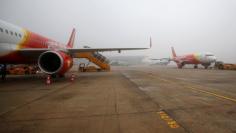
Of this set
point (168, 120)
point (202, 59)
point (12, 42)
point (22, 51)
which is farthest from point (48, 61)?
point (202, 59)

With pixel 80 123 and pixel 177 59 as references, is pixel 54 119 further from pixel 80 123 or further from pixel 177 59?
pixel 177 59

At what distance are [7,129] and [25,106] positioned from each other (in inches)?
74.2

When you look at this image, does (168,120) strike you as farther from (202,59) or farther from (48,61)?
(202,59)

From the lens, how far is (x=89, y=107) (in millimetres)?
4965

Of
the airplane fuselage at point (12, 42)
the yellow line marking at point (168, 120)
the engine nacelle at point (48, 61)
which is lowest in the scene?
the yellow line marking at point (168, 120)

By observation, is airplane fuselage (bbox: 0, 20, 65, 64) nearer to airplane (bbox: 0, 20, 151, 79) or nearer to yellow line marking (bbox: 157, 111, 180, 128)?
airplane (bbox: 0, 20, 151, 79)

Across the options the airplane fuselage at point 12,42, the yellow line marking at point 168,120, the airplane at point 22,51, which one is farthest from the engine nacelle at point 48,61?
the yellow line marking at point 168,120

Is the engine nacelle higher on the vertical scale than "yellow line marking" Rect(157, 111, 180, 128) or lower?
higher

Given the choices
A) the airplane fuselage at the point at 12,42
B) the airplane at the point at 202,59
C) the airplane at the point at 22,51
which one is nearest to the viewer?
the airplane fuselage at the point at 12,42

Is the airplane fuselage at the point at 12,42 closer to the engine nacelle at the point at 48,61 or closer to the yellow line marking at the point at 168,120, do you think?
the engine nacelle at the point at 48,61

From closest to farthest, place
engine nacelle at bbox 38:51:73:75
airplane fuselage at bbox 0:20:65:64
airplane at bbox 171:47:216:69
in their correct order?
1. airplane fuselage at bbox 0:20:65:64
2. engine nacelle at bbox 38:51:73:75
3. airplane at bbox 171:47:216:69

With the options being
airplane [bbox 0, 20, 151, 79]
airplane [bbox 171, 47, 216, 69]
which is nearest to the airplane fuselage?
airplane [bbox 0, 20, 151, 79]

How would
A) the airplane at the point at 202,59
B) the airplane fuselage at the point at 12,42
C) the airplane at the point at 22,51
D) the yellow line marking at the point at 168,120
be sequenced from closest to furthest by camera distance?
the yellow line marking at the point at 168,120 → the airplane fuselage at the point at 12,42 → the airplane at the point at 22,51 → the airplane at the point at 202,59

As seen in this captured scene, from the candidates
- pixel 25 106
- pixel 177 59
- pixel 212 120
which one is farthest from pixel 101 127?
pixel 177 59
